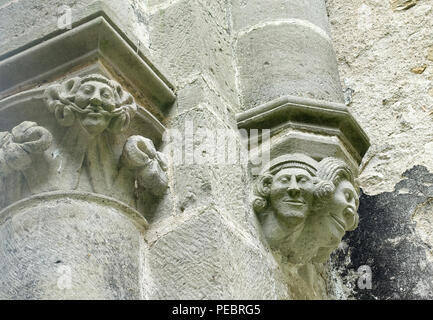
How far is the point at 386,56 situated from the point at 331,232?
1.04 metres

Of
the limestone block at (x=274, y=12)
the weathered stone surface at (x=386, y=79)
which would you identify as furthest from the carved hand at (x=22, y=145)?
the weathered stone surface at (x=386, y=79)

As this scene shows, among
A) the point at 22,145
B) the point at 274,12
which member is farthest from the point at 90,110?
the point at 274,12

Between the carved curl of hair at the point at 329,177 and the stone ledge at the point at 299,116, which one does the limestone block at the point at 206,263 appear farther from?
the stone ledge at the point at 299,116

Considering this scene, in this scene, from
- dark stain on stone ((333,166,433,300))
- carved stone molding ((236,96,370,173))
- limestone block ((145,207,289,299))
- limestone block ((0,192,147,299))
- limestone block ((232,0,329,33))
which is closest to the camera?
limestone block ((0,192,147,299))

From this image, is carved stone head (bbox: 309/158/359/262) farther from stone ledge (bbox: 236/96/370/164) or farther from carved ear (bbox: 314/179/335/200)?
stone ledge (bbox: 236/96/370/164)

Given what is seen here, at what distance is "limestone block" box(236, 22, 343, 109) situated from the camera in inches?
113

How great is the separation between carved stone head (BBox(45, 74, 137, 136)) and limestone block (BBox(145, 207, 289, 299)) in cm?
29

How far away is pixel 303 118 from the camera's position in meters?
2.79

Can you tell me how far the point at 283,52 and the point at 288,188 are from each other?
0.53m

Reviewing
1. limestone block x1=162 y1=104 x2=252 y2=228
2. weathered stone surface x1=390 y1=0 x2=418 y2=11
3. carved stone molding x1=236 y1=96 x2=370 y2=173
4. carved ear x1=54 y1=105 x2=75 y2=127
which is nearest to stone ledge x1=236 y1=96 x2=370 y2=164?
carved stone molding x1=236 y1=96 x2=370 y2=173

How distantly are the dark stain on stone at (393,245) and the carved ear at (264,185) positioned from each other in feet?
1.50

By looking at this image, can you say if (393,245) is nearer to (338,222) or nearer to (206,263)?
(338,222)

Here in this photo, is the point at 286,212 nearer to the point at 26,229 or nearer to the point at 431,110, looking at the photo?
the point at 26,229

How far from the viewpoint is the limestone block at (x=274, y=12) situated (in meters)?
3.09
